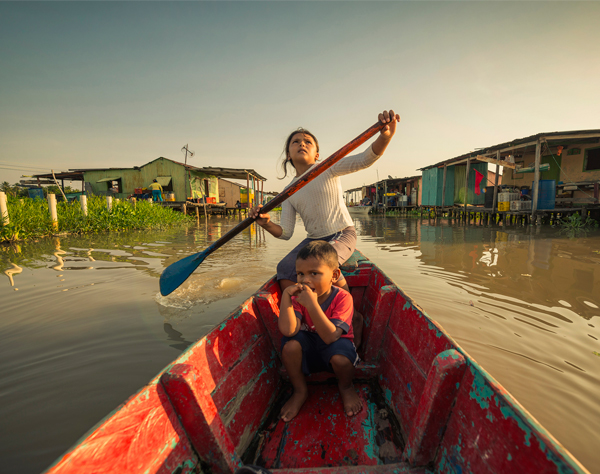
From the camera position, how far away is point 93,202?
10.5m

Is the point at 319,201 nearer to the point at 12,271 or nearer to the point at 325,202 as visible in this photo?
the point at 325,202

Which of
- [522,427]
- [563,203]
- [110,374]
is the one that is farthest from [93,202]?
[563,203]

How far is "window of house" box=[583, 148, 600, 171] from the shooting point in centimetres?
1083

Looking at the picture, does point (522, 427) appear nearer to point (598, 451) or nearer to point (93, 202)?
point (598, 451)

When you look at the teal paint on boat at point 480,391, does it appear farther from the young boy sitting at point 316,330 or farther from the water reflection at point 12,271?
the water reflection at point 12,271

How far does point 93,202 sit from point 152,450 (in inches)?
471

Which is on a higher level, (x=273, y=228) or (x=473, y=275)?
(x=273, y=228)

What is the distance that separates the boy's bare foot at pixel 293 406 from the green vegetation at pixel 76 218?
8.37 meters

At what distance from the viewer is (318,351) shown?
5.56 feet

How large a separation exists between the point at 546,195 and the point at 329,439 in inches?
481

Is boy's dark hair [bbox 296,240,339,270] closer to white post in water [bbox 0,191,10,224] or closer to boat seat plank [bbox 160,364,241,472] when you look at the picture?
boat seat plank [bbox 160,364,241,472]

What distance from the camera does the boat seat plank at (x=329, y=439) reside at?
128 centimetres

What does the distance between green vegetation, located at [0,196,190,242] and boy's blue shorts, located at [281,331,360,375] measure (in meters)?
8.35

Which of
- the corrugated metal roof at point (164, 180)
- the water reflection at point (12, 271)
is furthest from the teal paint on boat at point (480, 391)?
the corrugated metal roof at point (164, 180)
